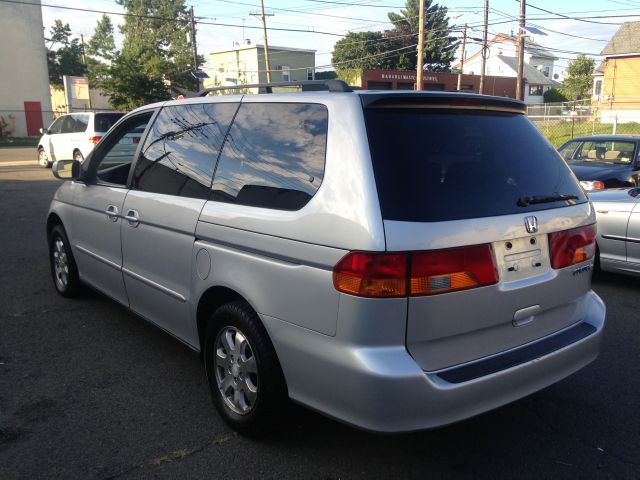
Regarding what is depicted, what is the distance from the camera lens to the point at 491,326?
269cm

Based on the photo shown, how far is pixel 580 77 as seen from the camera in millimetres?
62000

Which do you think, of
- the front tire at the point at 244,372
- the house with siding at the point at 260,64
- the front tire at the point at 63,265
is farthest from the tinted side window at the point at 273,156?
the house with siding at the point at 260,64

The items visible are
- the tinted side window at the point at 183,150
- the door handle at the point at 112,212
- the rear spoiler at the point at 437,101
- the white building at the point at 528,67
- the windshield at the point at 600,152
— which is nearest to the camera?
the rear spoiler at the point at 437,101

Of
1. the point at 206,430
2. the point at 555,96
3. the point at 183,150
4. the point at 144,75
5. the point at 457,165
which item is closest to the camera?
the point at 457,165

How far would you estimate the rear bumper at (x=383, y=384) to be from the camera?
2428 mm

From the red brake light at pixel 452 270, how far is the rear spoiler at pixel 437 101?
0.77 metres

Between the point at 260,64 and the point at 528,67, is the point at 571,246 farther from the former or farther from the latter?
the point at 528,67

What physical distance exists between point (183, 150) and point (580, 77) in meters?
67.2

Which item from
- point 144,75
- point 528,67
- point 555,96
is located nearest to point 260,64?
point 144,75

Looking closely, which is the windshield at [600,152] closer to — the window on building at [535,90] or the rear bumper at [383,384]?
the rear bumper at [383,384]

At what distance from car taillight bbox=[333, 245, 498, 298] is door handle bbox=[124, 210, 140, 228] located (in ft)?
6.61

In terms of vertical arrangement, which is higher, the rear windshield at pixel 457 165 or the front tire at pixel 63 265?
the rear windshield at pixel 457 165

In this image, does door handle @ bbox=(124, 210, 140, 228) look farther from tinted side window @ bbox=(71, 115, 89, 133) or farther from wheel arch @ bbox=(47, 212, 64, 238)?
tinted side window @ bbox=(71, 115, 89, 133)

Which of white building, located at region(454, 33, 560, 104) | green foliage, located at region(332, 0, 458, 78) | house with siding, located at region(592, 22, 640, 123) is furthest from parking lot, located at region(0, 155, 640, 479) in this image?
white building, located at region(454, 33, 560, 104)
